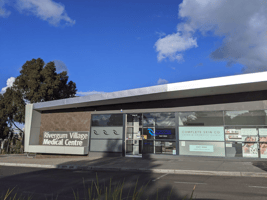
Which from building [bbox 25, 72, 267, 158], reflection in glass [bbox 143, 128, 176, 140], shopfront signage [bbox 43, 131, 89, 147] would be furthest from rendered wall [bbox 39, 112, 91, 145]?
reflection in glass [bbox 143, 128, 176, 140]

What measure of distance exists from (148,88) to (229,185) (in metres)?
7.84

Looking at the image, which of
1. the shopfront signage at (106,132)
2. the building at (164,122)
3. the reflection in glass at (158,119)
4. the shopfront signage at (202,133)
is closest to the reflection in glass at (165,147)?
the building at (164,122)

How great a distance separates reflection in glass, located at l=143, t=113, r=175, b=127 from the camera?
1595cm

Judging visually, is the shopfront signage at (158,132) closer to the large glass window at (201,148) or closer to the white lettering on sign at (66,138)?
the large glass window at (201,148)

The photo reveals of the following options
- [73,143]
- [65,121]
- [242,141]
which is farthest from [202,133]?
[65,121]

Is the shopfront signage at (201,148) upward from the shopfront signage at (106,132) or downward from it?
downward

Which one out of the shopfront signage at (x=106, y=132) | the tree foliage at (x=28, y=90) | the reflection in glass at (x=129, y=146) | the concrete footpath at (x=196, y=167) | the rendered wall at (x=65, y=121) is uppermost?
the tree foliage at (x=28, y=90)

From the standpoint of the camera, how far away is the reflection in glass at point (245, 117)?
13.6m

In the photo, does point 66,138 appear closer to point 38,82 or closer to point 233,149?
point 233,149

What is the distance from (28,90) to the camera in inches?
1223

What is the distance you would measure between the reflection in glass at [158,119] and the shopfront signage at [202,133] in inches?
39.9

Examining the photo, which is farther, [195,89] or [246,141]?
[246,141]

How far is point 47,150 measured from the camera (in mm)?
19297

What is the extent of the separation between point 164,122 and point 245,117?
216 inches
